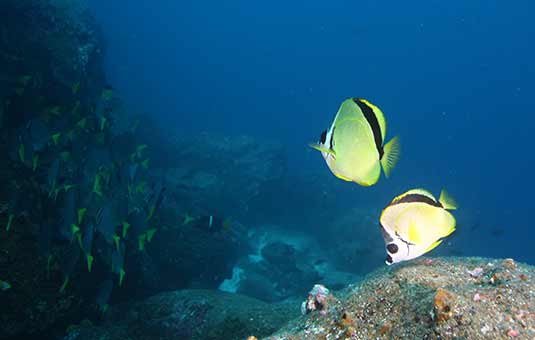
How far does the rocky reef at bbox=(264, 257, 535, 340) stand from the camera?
174 centimetres

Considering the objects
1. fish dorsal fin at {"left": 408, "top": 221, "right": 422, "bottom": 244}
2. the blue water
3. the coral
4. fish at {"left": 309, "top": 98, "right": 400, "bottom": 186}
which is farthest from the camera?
the blue water

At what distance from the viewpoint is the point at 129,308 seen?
578 cm

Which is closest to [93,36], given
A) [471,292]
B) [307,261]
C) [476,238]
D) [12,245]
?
[12,245]

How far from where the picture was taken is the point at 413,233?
1934 millimetres

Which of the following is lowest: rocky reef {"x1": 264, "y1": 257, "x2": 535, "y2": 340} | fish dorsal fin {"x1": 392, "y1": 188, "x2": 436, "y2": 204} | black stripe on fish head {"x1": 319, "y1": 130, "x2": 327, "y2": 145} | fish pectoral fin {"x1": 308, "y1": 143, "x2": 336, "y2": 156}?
rocky reef {"x1": 264, "y1": 257, "x2": 535, "y2": 340}

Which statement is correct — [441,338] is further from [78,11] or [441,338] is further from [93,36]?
[78,11]

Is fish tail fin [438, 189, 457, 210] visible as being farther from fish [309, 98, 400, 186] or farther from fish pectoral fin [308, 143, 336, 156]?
fish pectoral fin [308, 143, 336, 156]

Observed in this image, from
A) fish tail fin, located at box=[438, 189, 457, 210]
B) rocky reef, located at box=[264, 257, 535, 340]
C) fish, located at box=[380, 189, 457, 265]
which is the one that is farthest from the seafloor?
fish tail fin, located at box=[438, 189, 457, 210]

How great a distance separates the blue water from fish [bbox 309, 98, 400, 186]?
5467 centimetres

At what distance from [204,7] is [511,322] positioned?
155801 millimetres

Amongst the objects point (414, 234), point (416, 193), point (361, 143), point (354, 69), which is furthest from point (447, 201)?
point (354, 69)

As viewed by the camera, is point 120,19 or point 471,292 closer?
point 471,292

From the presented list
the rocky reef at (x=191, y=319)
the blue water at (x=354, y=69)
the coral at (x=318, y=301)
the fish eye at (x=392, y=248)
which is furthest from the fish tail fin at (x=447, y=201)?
the blue water at (x=354, y=69)

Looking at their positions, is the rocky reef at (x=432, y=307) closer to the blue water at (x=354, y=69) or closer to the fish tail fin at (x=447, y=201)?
the fish tail fin at (x=447, y=201)
